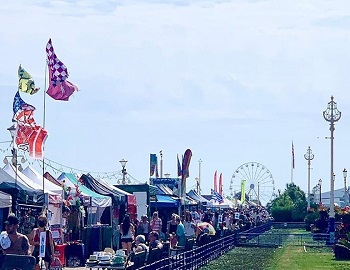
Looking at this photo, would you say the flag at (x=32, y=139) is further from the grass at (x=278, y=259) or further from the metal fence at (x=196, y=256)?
the grass at (x=278, y=259)

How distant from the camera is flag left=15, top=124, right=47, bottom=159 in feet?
87.2

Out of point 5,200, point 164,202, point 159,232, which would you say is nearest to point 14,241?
point 5,200

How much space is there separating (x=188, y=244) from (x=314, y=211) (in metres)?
50.0

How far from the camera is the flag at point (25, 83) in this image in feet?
95.2

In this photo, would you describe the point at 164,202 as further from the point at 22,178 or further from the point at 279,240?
the point at 22,178

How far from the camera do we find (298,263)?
34.4m

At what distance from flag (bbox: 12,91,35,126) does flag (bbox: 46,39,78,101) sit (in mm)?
715

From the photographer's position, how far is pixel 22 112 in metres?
28.3

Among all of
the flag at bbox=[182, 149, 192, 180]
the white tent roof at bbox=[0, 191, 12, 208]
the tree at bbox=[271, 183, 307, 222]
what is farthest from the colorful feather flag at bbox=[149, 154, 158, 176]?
the tree at bbox=[271, 183, 307, 222]

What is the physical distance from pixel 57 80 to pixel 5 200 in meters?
5.08

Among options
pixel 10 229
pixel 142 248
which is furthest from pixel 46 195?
pixel 10 229

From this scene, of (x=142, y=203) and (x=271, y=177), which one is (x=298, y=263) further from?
(x=271, y=177)

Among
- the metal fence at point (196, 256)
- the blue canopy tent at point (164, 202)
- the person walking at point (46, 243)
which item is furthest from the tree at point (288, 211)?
the person walking at point (46, 243)

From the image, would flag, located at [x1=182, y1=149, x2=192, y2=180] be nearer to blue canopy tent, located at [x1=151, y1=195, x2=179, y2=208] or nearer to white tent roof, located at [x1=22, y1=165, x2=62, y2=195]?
blue canopy tent, located at [x1=151, y1=195, x2=179, y2=208]
